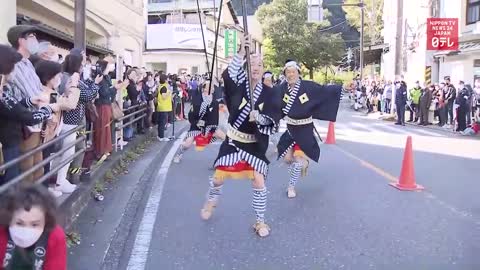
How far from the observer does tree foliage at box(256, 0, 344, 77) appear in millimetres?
51406

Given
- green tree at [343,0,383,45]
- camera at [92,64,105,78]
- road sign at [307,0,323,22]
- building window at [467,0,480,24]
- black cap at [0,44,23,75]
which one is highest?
green tree at [343,0,383,45]

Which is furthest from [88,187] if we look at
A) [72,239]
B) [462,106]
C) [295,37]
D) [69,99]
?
[295,37]

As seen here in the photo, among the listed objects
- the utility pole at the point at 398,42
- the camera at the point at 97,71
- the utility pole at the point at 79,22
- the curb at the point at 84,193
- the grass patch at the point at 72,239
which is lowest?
the grass patch at the point at 72,239

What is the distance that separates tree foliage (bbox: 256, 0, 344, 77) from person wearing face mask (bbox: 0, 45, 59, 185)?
154 feet

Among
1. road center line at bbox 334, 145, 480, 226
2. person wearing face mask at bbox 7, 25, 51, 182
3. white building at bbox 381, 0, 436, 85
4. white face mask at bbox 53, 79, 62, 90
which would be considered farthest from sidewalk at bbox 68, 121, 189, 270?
white building at bbox 381, 0, 436, 85

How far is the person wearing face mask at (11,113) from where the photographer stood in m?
4.12

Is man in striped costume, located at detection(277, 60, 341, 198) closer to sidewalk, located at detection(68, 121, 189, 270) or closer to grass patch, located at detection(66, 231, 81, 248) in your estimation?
sidewalk, located at detection(68, 121, 189, 270)

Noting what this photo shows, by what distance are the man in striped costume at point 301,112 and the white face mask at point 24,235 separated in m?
5.11

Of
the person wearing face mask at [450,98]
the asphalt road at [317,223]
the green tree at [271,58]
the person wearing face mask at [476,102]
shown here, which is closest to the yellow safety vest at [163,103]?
the asphalt road at [317,223]

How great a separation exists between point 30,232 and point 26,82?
274cm

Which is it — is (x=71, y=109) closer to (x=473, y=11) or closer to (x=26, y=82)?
(x=26, y=82)

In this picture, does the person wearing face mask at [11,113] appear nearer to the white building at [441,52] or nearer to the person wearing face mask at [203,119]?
the person wearing face mask at [203,119]

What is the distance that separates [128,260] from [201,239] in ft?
2.68

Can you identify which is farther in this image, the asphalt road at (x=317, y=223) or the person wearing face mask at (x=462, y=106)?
the person wearing face mask at (x=462, y=106)
